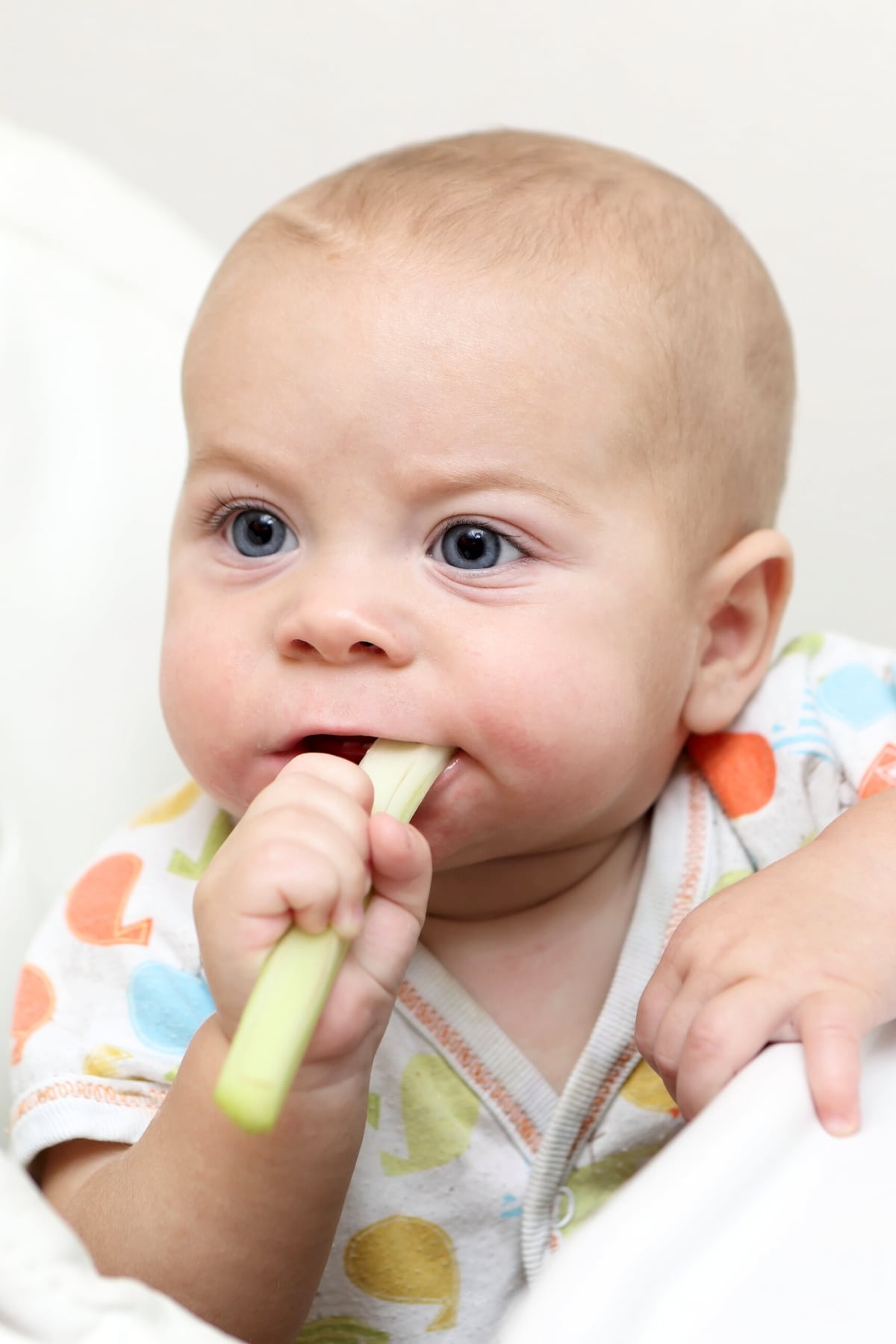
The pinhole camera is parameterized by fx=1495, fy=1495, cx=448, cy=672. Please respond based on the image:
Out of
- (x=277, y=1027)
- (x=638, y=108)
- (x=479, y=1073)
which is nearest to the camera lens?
(x=277, y=1027)

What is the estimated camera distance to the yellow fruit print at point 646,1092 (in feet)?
2.43

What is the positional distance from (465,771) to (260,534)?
146 millimetres

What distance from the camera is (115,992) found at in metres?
0.71

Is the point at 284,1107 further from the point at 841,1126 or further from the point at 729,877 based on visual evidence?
the point at 729,877

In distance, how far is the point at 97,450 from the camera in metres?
0.96

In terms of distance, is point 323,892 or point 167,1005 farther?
point 167,1005

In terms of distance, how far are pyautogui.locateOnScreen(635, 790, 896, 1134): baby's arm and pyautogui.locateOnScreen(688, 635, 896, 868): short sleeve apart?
143mm

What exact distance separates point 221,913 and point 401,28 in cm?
108

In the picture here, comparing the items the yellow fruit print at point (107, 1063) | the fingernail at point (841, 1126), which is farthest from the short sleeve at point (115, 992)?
the fingernail at point (841, 1126)

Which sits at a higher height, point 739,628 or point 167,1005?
point 739,628

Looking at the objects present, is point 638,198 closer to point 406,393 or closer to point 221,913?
point 406,393

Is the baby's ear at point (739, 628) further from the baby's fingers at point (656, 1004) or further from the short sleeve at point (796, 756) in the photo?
the baby's fingers at point (656, 1004)

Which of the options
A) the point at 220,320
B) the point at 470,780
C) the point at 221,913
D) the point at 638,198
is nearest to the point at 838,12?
the point at 638,198

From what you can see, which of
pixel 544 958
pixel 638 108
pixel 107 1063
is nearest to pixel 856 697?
pixel 544 958
